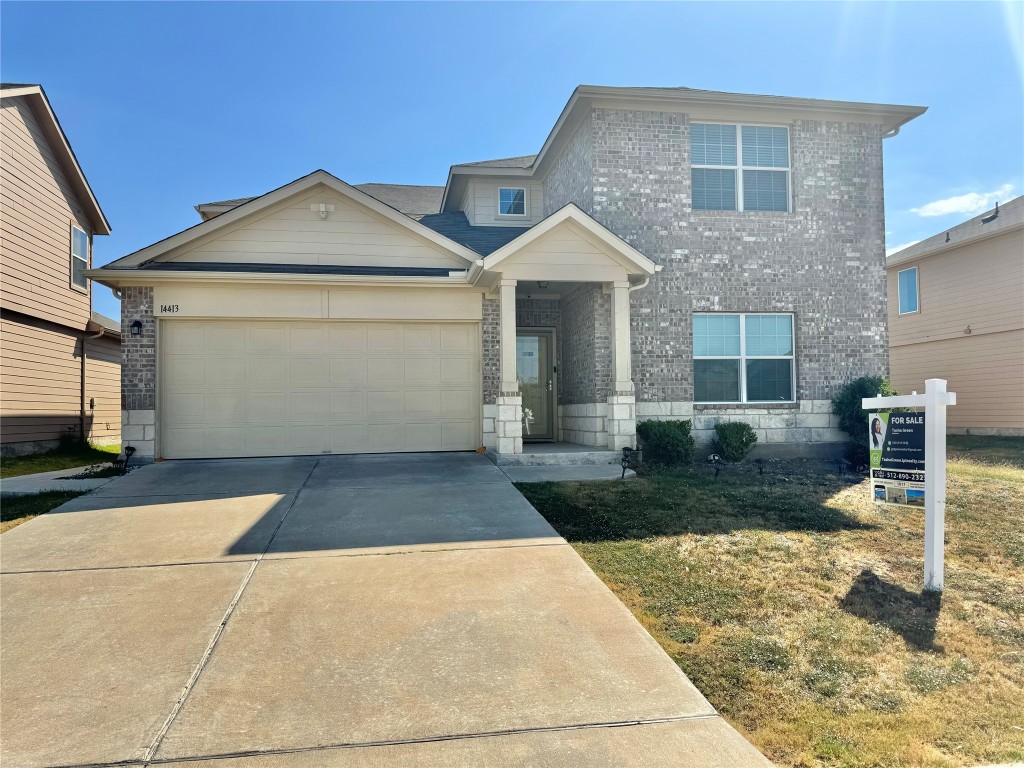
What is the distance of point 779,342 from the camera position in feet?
39.2

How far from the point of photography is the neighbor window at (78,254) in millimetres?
15750

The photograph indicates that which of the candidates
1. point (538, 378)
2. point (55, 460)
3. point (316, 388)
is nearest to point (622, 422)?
point (538, 378)

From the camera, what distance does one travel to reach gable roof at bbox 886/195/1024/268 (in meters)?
16.0

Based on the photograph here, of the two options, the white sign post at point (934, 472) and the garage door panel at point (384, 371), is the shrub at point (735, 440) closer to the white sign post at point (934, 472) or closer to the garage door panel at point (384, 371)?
the garage door panel at point (384, 371)

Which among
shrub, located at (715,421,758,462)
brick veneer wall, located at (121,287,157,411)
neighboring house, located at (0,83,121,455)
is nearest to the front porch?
shrub, located at (715,421,758,462)

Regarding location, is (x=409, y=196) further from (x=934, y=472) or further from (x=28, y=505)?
(x=934, y=472)

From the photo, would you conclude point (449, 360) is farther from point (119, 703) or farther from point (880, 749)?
point (880, 749)

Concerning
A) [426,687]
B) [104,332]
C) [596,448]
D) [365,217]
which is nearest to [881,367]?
[596,448]

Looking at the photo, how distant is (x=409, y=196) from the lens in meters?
20.2

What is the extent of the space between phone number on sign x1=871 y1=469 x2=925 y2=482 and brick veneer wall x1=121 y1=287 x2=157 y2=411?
33.2 feet

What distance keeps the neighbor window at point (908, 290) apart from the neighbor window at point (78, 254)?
2267 cm

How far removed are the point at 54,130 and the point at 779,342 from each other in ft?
53.2

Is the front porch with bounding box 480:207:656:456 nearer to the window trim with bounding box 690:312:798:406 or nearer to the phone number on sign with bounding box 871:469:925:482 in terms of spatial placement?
→ the window trim with bounding box 690:312:798:406

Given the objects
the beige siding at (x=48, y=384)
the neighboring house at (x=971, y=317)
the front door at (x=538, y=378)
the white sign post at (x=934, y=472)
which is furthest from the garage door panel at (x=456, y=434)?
the neighboring house at (x=971, y=317)
